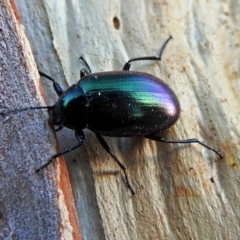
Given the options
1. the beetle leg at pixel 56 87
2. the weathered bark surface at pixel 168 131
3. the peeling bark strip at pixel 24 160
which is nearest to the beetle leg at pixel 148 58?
the weathered bark surface at pixel 168 131

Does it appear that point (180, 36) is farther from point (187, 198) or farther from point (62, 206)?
point (62, 206)

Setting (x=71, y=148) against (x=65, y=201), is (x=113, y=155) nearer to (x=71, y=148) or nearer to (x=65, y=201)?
(x=71, y=148)

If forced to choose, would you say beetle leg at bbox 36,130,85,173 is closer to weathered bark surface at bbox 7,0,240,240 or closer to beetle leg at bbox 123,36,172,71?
weathered bark surface at bbox 7,0,240,240

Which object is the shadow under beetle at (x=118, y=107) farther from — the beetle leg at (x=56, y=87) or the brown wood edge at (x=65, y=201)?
the brown wood edge at (x=65, y=201)

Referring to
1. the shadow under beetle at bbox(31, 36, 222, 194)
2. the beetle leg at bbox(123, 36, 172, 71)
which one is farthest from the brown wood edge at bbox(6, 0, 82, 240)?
the beetle leg at bbox(123, 36, 172, 71)

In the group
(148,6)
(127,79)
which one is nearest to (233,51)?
(148,6)

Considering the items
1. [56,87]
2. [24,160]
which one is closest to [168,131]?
[56,87]
